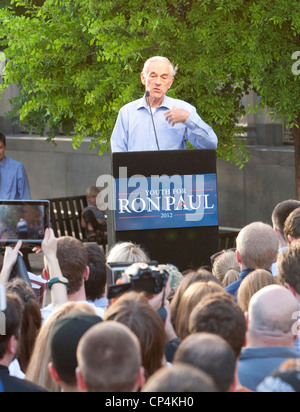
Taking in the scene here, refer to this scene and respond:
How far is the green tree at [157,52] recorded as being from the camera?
8758mm

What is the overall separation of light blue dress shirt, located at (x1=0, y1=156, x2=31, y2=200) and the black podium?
3893 millimetres

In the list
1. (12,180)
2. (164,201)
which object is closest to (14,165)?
(12,180)

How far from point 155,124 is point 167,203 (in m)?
0.77

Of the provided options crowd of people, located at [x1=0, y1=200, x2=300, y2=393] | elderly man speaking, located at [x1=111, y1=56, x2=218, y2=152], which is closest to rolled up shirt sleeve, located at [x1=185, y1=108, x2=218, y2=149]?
elderly man speaking, located at [x1=111, y1=56, x2=218, y2=152]

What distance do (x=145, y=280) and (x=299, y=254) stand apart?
970 millimetres

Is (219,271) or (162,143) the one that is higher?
(162,143)

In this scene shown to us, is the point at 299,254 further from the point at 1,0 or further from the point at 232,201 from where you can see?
the point at 232,201

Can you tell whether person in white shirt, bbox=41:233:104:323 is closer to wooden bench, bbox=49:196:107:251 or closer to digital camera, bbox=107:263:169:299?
digital camera, bbox=107:263:169:299

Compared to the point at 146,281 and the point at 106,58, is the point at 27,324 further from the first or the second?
the point at 106,58

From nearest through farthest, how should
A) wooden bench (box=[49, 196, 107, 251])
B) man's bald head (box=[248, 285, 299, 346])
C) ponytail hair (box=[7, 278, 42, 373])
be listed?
1. man's bald head (box=[248, 285, 299, 346])
2. ponytail hair (box=[7, 278, 42, 373])
3. wooden bench (box=[49, 196, 107, 251])

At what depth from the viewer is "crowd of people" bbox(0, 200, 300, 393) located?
296 cm

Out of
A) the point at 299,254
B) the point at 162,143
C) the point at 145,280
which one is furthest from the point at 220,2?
the point at 145,280

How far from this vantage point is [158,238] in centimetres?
632

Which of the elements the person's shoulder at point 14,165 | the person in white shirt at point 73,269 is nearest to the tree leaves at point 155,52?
the person's shoulder at point 14,165
